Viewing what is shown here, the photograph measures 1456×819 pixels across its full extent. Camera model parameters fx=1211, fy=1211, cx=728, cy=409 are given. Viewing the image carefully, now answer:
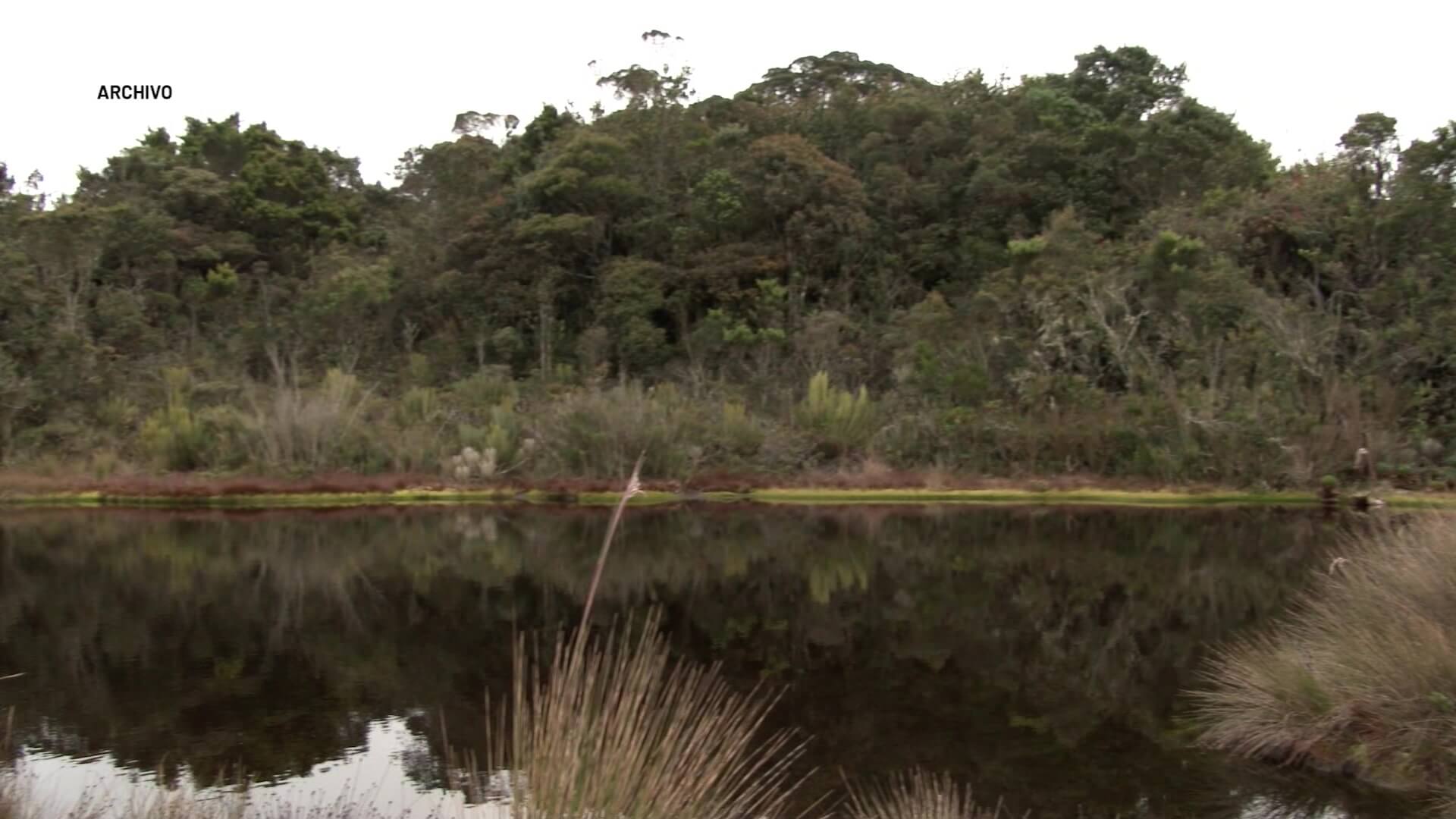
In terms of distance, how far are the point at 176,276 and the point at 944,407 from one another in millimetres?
21919

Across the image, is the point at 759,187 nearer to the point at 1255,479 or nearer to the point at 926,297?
the point at 926,297

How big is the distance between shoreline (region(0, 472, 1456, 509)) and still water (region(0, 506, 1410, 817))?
6.43 ft

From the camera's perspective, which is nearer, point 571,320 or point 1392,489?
point 1392,489

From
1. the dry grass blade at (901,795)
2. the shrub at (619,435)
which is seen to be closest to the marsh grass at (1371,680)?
the dry grass blade at (901,795)

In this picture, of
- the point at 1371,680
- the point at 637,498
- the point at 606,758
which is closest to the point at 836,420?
the point at 637,498

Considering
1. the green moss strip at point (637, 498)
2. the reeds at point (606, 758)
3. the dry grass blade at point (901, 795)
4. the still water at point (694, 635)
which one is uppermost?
the reeds at point (606, 758)

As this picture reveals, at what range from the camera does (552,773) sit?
11.9ft

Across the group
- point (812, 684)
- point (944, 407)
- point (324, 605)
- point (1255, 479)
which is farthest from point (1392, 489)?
point (324, 605)

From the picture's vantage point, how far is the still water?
7.43 meters

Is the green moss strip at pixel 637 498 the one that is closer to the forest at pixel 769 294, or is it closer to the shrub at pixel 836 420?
the forest at pixel 769 294

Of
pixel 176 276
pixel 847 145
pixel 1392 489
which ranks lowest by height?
pixel 1392 489

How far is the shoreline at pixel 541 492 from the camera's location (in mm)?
22500

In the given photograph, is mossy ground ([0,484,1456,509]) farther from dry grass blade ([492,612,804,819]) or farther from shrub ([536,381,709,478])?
dry grass blade ([492,612,804,819])

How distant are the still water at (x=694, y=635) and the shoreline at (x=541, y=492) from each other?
196 cm
